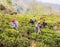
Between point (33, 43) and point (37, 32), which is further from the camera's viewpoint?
point (37, 32)

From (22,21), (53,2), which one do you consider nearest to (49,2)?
(53,2)

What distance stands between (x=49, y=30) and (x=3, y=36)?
3649 millimetres

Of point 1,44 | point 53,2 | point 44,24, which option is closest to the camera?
point 1,44

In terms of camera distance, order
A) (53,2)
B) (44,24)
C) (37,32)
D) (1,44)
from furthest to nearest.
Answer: (53,2)
(44,24)
(37,32)
(1,44)

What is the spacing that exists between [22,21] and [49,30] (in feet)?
8.33

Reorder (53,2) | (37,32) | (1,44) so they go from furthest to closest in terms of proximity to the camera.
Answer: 1. (53,2)
2. (37,32)
3. (1,44)

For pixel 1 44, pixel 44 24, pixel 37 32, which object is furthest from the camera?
pixel 44 24

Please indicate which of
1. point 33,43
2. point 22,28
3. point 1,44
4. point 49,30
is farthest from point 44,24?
point 1,44

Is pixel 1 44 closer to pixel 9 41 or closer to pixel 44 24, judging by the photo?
pixel 9 41

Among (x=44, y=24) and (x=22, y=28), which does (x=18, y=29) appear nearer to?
(x=22, y=28)

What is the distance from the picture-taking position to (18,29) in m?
→ 15.8

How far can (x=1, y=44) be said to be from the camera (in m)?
13.8

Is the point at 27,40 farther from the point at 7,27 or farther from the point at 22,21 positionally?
the point at 22,21

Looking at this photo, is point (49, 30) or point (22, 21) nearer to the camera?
point (49, 30)
